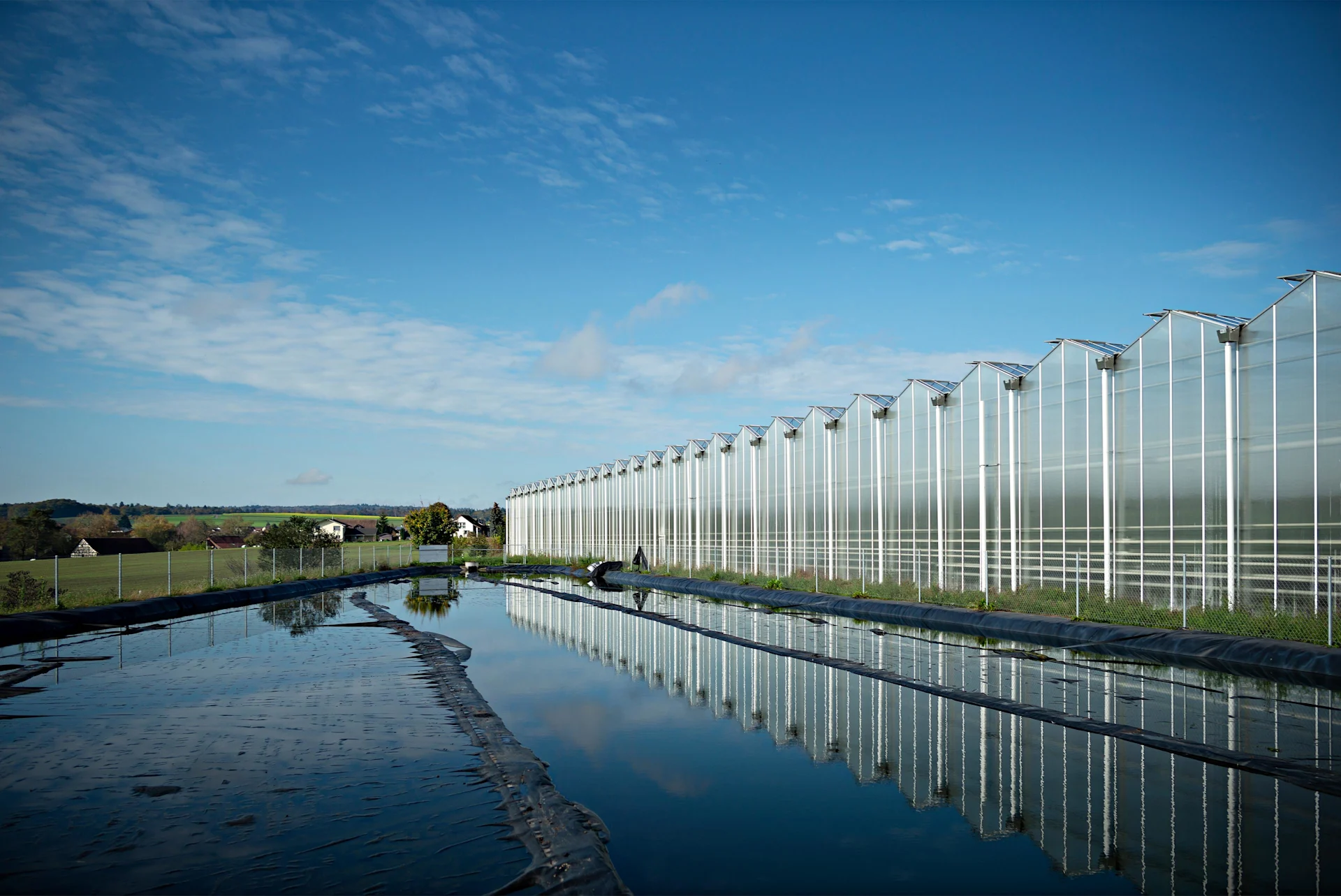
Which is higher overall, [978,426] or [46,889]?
[978,426]

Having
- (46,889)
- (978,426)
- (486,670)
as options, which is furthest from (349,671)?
(978,426)

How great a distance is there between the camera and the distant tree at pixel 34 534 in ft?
145

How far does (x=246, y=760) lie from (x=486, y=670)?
22.2ft

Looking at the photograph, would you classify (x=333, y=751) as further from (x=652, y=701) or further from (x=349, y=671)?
(x=349, y=671)

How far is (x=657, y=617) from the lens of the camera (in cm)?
2384

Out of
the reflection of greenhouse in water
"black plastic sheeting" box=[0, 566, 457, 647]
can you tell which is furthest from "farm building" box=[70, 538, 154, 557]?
the reflection of greenhouse in water

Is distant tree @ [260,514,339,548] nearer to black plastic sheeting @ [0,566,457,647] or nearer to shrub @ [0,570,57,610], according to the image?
black plastic sheeting @ [0,566,457,647]

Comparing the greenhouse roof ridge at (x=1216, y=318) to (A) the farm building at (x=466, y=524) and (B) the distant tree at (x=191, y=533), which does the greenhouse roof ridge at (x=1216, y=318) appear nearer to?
(B) the distant tree at (x=191, y=533)

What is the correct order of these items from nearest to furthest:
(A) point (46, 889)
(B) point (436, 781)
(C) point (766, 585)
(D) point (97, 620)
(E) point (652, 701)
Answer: (A) point (46, 889)
(B) point (436, 781)
(E) point (652, 701)
(D) point (97, 620)
(C) point (766, 585)

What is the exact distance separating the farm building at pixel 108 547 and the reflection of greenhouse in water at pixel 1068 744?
83.7 metres

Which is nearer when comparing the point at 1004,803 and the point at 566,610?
the point at 1004,803

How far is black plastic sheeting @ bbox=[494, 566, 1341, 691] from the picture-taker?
44.5 feet

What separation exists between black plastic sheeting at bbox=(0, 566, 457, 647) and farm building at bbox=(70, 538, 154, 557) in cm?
5543

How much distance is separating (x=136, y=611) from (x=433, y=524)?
99937mm
